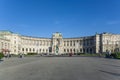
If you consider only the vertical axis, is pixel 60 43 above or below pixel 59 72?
above

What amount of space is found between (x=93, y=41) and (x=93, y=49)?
7.56 metres

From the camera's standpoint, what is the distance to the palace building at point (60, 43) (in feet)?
484

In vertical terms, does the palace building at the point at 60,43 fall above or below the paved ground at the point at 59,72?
above

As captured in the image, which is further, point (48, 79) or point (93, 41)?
point (93, 41)

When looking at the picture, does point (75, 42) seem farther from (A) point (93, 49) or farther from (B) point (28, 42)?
→ (B) point (28, 42)

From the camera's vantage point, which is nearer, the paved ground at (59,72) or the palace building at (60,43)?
the paved ground at (59,72)

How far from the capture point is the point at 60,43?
568 feet

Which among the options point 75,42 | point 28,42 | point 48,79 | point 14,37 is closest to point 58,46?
point 75,42

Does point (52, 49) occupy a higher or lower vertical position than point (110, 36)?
lower

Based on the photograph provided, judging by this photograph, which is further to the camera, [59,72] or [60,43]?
[60,43]

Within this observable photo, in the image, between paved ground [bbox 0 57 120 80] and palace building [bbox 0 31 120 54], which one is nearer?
paved ground [bbox 0 57 120 80]

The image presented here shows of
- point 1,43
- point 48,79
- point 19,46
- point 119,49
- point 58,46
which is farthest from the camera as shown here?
point 58,46

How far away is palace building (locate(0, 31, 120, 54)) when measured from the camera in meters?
148

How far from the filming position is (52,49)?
17362cm
